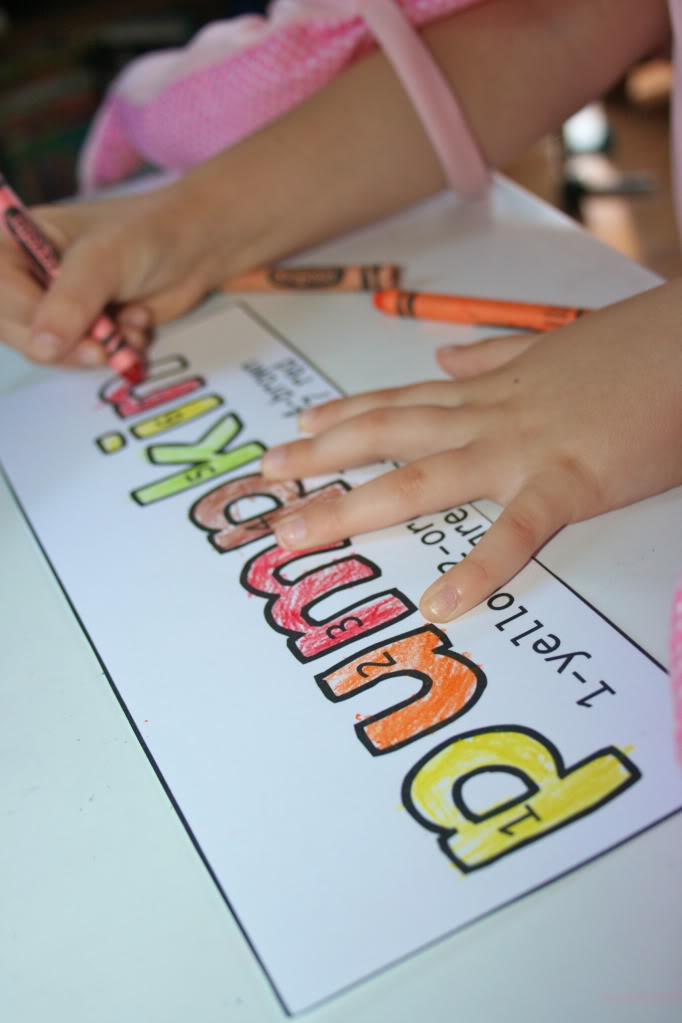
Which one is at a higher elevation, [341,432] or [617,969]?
[341,432]

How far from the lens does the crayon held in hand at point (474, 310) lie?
0.60 metres

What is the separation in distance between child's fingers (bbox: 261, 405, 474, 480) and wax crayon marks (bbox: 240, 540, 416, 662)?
0.06 metres

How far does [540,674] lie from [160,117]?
2.06ft

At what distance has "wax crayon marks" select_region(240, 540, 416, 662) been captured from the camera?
1.42 feet

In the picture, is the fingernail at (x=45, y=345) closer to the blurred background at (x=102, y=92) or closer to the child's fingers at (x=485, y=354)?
the child's fingers at (x=485, y=354)

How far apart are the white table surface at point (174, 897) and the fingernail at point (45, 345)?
0.17m

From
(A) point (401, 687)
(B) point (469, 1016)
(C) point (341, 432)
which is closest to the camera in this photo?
(B) point (469, 1016)

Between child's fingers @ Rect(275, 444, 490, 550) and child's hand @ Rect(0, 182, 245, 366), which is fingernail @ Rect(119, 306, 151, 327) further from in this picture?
child's fingers @ Rect(275, 444, 490, 550)

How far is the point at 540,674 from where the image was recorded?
0.39m

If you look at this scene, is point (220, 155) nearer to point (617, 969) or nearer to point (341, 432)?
point (341, 432)

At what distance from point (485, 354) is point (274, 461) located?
0.47ft

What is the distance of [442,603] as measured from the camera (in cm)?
43

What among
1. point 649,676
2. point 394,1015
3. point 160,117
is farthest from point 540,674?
point 160,117

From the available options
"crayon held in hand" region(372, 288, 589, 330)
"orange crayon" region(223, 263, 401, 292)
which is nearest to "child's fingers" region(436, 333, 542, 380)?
"crayon held in hand" region(372, 288, 589, 330)
